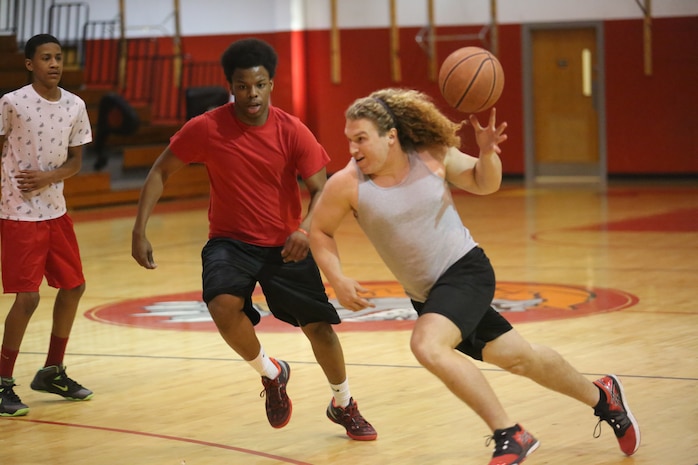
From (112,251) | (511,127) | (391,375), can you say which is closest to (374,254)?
(112,251)

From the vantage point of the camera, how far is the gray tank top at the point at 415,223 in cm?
437

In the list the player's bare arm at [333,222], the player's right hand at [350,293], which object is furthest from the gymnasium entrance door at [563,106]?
the player's right hand at [350,293]

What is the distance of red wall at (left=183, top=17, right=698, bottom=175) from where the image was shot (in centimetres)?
1812

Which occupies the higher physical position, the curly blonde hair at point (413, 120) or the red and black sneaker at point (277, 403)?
the curly blonde hair at point (413, 120)

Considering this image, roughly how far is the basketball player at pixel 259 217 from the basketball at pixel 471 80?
25.7 inches

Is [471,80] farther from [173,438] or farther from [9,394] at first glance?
[9,394]

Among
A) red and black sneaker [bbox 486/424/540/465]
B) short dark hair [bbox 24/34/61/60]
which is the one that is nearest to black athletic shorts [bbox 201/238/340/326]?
red and black sneaker [bbox 486/424/540/465]

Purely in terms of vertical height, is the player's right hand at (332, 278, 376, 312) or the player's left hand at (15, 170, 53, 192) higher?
the player's left hand at (15, 170, 53, 192)

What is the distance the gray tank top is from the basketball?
0.57 m

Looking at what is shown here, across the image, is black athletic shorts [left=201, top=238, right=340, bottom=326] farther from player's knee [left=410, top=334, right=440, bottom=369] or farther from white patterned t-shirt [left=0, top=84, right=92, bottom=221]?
white patterned t-shirt [left=0, top=84, right=92, bottom=221]

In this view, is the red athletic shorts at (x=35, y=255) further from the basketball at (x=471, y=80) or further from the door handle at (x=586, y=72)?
the door handle at (x=586, y=72)

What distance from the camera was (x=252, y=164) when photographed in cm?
510

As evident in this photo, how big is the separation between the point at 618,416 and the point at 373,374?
188 cm

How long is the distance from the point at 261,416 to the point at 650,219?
8.86 meters
